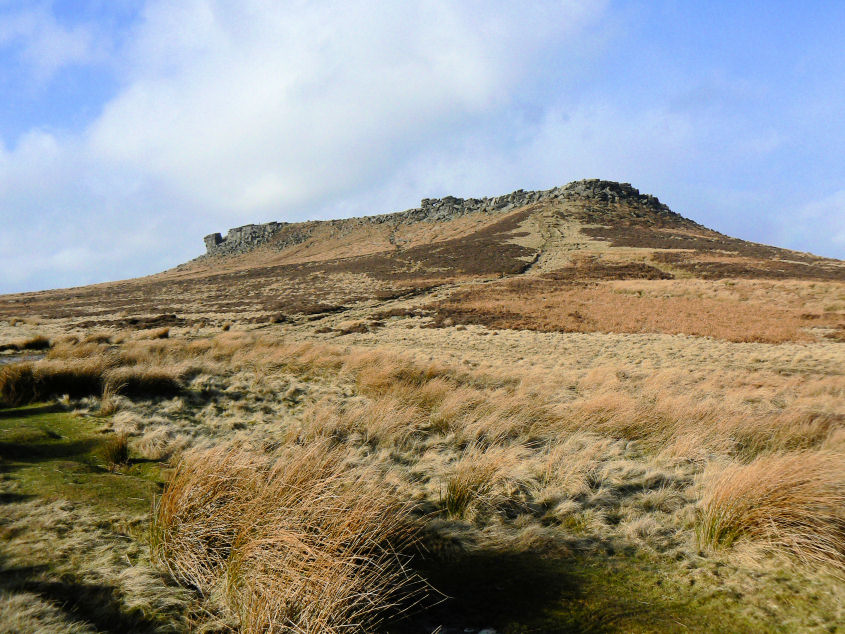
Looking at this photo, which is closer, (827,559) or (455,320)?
(827,559)

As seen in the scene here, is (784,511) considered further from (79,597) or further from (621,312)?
(621,312)

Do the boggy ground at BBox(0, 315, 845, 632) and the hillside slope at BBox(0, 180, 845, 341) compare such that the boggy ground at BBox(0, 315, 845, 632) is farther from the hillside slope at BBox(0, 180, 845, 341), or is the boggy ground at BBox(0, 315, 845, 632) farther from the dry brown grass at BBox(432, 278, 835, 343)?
the hillside slope at BBox(0, 180, 845, 341)

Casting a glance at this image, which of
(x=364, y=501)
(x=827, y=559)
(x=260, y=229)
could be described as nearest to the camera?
(x=827, y=559)

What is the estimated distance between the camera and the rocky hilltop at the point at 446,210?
95.4m

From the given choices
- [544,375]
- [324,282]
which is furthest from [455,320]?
[324,282]

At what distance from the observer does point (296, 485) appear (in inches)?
155

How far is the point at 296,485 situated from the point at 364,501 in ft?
2.29

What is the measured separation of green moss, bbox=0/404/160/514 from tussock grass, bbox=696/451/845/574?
526 cm

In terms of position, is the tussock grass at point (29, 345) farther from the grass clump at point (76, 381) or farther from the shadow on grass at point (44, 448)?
the shadow on grass at point (44, 448)

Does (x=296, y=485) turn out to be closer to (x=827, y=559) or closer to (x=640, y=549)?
(x=640, y=549)

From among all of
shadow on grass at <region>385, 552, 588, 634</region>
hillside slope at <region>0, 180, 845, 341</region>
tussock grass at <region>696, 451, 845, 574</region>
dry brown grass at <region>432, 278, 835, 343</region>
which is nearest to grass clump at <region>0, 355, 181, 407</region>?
shadow on grass at <region>385, 552, 588, 634</region>

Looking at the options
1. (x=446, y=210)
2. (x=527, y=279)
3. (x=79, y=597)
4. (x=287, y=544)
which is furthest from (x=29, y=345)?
(x=446, y=210)

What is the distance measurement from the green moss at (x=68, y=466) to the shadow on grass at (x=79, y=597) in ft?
3.51

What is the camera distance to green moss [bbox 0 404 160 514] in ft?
13.9
